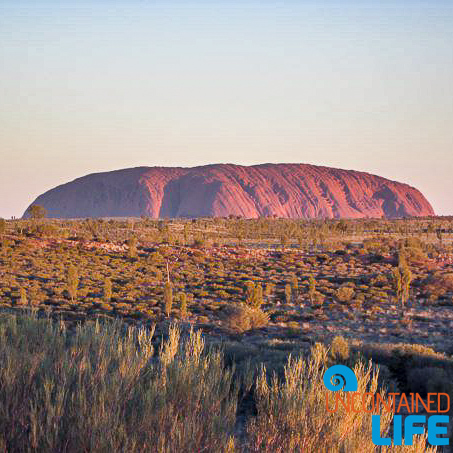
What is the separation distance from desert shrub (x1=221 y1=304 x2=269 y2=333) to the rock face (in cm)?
12677

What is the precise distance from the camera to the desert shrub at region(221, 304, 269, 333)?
2006cm

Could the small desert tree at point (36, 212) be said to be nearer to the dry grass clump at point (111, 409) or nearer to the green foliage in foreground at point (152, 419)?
the dry grass clump at point (111, 409)

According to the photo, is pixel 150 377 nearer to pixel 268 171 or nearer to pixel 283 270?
pixel 283 270

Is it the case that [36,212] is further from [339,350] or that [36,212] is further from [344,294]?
[339,350]

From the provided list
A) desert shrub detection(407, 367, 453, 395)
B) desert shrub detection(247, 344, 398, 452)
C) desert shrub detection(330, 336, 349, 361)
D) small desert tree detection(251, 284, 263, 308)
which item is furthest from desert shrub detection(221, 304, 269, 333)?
desert shrub detection(247, 344, 398, 452)

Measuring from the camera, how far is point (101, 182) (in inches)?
6959

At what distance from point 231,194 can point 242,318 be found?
441 feet

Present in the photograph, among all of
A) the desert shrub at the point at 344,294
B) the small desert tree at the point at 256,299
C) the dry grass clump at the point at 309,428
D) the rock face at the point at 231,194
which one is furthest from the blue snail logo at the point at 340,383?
the rock face at the point at 231,194

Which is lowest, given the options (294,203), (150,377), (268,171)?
(150,377)

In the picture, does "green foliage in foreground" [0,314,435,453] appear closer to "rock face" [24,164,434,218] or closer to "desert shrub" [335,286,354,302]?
"desert shrub" [335,286,354,302]

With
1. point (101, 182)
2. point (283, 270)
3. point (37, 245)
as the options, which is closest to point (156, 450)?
point (283, 270)

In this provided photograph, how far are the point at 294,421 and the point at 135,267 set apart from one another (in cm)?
3641

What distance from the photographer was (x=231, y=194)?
154250 millimetres

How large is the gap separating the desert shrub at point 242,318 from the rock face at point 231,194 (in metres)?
127
